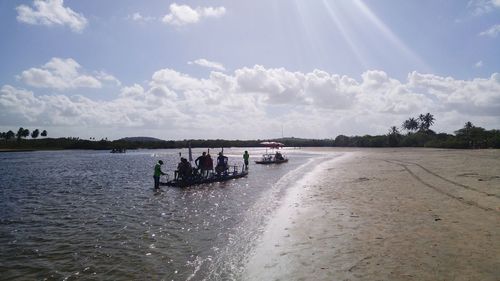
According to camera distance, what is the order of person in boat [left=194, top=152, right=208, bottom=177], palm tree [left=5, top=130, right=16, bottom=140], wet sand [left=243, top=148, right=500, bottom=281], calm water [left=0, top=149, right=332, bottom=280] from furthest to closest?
1. palm tree [left=5, top=130, right=16, bottom=140]
2. person in boat [left=194, top=152, right=208, bottom=177]
3. calm water [left=0, top=149, right=332, bottom=280]
4. wet sand [left=243, top=148, right=500, bottom=281]

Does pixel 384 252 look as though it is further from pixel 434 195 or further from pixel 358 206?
pixel 434 195

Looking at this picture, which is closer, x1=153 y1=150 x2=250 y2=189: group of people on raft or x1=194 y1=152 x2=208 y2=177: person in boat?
x1=153 y1=150 x2=250 y2=189: group of people on raft

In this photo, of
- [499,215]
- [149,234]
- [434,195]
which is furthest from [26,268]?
[434,195]

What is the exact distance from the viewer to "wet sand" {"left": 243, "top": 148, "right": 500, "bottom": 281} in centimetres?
803

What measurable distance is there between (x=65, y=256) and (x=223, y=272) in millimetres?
4928

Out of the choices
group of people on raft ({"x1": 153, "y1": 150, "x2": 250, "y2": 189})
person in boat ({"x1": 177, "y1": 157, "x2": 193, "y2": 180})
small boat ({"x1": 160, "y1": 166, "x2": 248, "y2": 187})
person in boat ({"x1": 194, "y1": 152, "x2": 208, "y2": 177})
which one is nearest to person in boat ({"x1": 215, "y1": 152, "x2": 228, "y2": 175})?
group of people on raft ({"x1": 153, "y1": 150, "x2": 250, "y2": 189})

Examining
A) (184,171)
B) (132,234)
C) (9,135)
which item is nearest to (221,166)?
(184,171)

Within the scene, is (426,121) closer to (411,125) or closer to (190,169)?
(411,125)

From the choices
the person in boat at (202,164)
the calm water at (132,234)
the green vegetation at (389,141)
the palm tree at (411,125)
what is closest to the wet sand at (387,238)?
the calm water at (132,234)

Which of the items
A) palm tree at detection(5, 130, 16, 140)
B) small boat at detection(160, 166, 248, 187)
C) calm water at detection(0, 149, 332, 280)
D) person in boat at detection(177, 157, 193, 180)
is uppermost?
palm tree at detection(5, 130, 16, 140)

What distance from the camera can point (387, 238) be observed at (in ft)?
A: 34.4

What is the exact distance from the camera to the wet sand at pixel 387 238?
26.3 ft

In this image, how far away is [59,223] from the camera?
1513 centimetres

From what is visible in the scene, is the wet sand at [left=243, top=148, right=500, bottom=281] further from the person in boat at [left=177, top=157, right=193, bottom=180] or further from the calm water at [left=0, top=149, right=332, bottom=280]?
the person in boat at [left=177, top=157, right=193, bottom=180]
